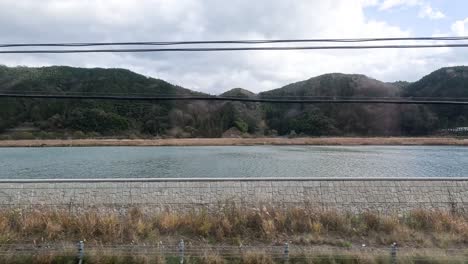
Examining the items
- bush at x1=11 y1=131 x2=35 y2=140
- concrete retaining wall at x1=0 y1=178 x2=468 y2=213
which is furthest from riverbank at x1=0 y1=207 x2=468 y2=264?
bush at x1=11 y1=131 x2=35 y2=140

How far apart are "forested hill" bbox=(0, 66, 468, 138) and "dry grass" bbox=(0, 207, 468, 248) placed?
5098 cm

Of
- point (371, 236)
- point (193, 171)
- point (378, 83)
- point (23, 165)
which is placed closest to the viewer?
point (371, 236)

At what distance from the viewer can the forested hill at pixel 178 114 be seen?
6222 cm

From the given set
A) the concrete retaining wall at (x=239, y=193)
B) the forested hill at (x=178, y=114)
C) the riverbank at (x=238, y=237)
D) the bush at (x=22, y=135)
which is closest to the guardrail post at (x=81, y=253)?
the riverbank at (x=238, y=237)

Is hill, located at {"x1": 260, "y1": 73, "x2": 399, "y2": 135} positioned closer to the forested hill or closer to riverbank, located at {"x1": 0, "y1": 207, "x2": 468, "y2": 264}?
the forested hill

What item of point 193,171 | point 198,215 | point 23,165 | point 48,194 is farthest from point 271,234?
point 23,165

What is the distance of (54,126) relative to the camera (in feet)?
220

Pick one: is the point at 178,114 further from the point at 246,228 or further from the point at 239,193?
the point at 246,228

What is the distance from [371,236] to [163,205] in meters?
6.35

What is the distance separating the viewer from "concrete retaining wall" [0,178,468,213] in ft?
42.2

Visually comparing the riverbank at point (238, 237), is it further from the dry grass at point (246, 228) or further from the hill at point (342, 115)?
the hill at point (342, 115)

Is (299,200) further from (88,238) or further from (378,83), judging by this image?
(378,83)

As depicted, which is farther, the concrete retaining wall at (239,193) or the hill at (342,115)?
the hill at (342,115)

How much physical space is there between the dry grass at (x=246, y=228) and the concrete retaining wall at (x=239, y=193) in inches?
107
